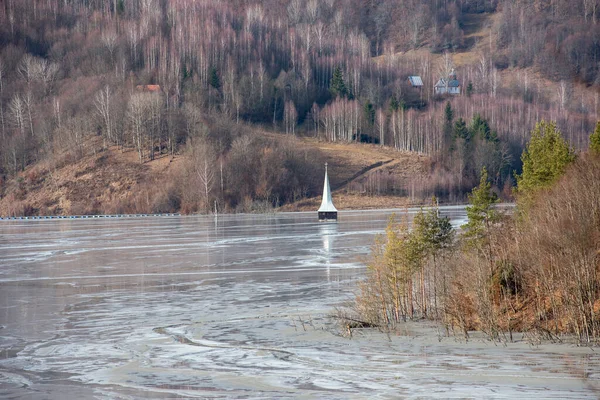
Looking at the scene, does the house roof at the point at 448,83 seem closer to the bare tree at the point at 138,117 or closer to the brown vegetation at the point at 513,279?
the bare tree at the point at 138,117

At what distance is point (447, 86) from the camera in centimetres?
17675

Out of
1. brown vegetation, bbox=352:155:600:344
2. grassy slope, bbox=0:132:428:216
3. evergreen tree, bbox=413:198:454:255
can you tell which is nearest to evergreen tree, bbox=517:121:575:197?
evergreen tree, bbox=413:198:454:255

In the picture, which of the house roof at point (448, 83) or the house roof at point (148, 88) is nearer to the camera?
the house roof at point (148, 88)

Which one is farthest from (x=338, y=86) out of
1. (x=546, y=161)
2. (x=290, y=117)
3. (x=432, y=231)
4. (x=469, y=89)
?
(x=432, y=231)

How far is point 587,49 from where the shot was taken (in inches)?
574

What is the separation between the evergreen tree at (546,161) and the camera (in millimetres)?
33625

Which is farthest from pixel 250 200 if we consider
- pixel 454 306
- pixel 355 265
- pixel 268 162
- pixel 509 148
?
pixel 454 306

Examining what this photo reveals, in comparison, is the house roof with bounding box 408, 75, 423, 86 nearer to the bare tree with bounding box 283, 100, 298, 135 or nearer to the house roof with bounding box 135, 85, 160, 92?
the bare tree with bounding box 283, 100, 298, 135

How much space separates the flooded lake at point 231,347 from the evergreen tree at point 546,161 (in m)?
8.10

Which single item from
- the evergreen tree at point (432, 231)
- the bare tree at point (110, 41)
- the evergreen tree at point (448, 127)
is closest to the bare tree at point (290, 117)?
the evergreen tree at point (448, 127)

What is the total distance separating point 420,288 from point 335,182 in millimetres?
93993

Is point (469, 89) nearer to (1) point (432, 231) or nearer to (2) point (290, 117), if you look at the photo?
(2) point (290, 117)

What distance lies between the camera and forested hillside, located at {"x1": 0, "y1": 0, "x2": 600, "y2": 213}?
118 metres

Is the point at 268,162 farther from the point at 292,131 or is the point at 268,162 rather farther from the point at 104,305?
the point at 104,305
